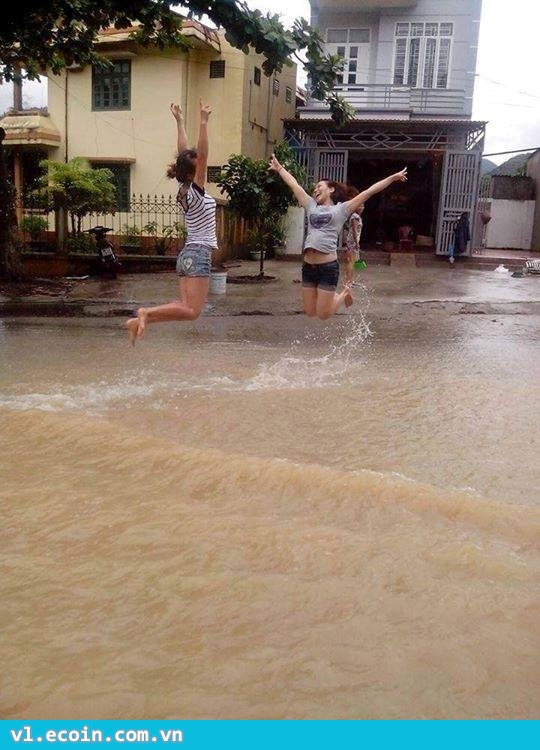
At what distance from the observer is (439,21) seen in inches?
827

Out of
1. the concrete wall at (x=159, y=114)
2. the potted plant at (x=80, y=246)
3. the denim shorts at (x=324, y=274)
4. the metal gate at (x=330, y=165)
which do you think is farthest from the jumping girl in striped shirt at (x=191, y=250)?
the metal gate at (x=330, y=165)

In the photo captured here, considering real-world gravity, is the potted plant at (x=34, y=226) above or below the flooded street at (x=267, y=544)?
above

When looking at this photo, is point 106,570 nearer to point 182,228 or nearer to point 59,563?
point 59,563

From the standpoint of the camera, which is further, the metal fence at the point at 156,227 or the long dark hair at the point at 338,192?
the metal fence at the point at 156,227

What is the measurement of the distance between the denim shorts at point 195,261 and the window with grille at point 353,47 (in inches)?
732

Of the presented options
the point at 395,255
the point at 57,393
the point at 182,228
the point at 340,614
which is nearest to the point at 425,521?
the point at 340,614

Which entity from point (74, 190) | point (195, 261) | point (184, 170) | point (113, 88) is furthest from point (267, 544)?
point (113, 88)

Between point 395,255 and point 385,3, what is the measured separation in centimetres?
771

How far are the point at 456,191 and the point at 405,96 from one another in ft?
11.1

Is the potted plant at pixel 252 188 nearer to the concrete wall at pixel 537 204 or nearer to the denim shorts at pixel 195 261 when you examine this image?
the denim shorts at pixel 195 261

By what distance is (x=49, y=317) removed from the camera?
1064cm

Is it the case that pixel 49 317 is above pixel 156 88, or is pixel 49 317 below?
below

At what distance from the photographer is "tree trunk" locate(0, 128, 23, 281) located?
13.3 metres

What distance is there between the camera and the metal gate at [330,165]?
67.1 ft
